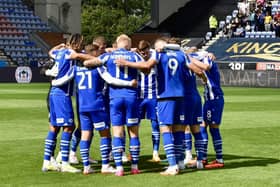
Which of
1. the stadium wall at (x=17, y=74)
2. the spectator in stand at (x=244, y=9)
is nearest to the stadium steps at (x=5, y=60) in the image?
the stadium wall at (x=17, y=74)

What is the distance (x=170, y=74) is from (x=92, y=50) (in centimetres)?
134

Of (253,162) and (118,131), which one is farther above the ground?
(118,131)

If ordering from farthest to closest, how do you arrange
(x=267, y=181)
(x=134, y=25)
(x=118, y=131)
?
(x=134, y=25)
(x=118, y=131)
(x=267, y=181)

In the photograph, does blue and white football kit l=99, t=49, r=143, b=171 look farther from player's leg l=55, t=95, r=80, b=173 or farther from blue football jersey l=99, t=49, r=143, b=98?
player's leg l=55, t=95, r=80, b=173

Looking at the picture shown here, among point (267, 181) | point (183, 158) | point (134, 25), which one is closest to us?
point (267, 181)

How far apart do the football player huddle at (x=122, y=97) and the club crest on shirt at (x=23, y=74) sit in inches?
1393

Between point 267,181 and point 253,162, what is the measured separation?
6.73 ft

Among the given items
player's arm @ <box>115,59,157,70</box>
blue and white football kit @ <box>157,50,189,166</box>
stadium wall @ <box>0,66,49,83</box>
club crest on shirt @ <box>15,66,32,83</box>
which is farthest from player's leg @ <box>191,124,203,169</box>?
club crest on shirt @ <box>15,66,32,83</box>

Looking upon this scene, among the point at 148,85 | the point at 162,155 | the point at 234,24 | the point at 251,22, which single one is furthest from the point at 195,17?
the point at 148,85

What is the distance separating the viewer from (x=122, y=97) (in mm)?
10773

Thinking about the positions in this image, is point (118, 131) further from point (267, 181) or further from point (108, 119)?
point (267, 181)

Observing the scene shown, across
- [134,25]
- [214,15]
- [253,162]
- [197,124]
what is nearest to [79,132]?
[197,124]

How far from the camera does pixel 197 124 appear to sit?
11508 mm

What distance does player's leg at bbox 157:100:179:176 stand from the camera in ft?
35.4
